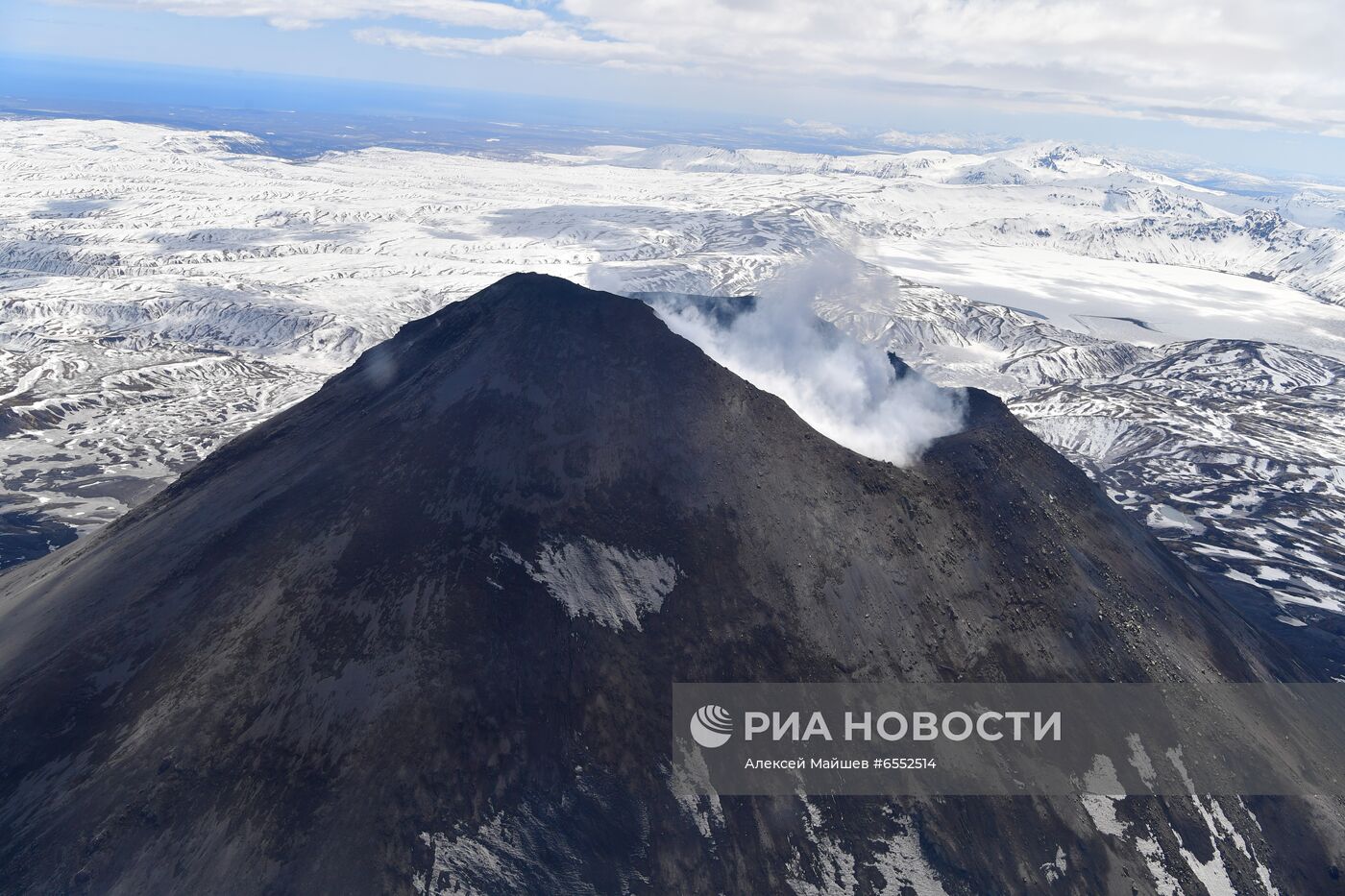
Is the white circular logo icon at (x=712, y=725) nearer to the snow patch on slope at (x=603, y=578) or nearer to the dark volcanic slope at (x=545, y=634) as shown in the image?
the dark volcanic slope at (x=545, y=634)

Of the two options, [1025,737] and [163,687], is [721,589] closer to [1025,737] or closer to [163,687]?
[1025,737]

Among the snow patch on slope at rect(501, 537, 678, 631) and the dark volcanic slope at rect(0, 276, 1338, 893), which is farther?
the snow patch on slope at rect(501, 537, 678, 631)

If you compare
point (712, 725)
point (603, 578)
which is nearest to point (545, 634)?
point (603, 578)

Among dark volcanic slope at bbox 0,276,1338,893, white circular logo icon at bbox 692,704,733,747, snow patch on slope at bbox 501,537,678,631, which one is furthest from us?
snow patch on slope at bbox 501,537,678,631

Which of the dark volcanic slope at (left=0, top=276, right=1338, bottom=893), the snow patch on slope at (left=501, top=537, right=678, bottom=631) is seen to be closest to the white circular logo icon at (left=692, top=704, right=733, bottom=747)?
the dark volcanic slope at (left=0, top=276, right=1338, bottom=893)

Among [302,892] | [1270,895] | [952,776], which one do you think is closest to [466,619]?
[302,892]

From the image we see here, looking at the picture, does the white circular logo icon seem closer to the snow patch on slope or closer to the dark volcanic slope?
the dark volcanic slope

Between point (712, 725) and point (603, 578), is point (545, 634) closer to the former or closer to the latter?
point (603, 578)
